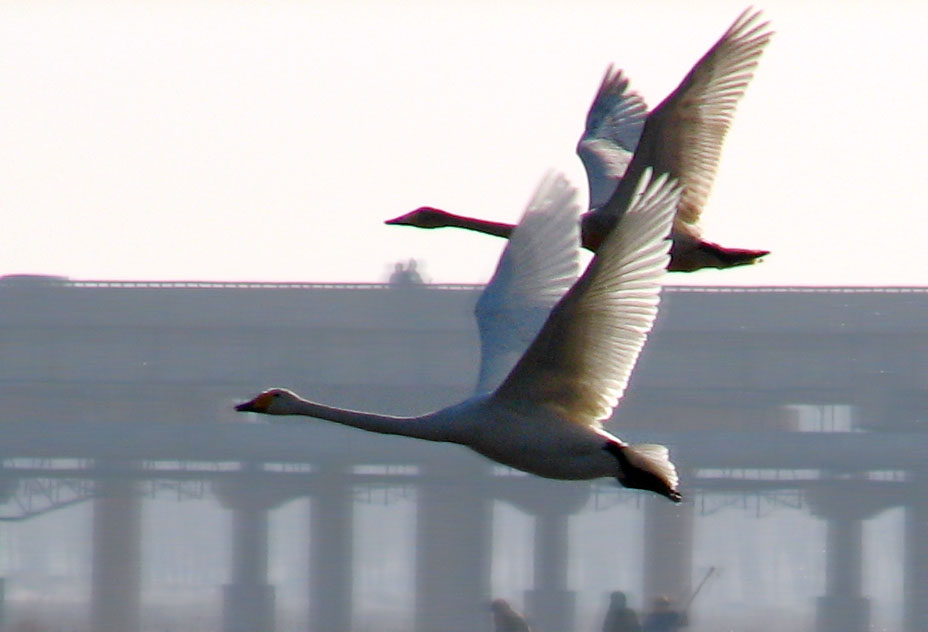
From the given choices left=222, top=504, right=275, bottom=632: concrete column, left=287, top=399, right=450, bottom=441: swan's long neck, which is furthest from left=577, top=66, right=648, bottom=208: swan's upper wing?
left=222, top=504, right=275, bottom=632: concrete column

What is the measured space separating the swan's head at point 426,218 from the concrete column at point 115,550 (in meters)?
59.2

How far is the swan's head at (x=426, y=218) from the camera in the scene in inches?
631

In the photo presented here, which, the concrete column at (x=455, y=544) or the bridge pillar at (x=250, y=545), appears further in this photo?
the bridge pillar at (x=250, y=545)

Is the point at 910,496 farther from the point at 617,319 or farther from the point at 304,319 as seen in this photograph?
the point at 617,319

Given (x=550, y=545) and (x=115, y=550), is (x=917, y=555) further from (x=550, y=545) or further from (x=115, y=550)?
(x=115, y=550)

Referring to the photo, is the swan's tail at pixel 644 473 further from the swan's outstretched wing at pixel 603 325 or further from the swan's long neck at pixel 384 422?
the swan's long neck at pixel 384 422

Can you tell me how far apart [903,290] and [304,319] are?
58.1ft

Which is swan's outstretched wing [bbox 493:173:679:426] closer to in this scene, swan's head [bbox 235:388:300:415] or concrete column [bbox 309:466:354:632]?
swan's head [bbox 235:388:300:415]

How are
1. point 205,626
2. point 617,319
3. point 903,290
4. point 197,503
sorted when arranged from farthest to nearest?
point 197,503
point 205,626
point 903,290
point 617,319

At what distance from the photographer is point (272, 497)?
74375 mm

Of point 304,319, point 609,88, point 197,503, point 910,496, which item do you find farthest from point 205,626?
point 609,88

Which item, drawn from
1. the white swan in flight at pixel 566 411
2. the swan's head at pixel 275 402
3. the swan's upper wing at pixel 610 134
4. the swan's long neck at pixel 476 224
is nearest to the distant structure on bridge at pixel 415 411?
the swan's upper wing at pixel 610 134

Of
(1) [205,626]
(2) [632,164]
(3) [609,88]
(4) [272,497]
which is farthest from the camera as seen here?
(1) [205,626]

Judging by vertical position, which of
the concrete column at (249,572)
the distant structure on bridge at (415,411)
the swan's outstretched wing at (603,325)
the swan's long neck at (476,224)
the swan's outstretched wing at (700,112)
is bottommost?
the concrete column at (249,572)
